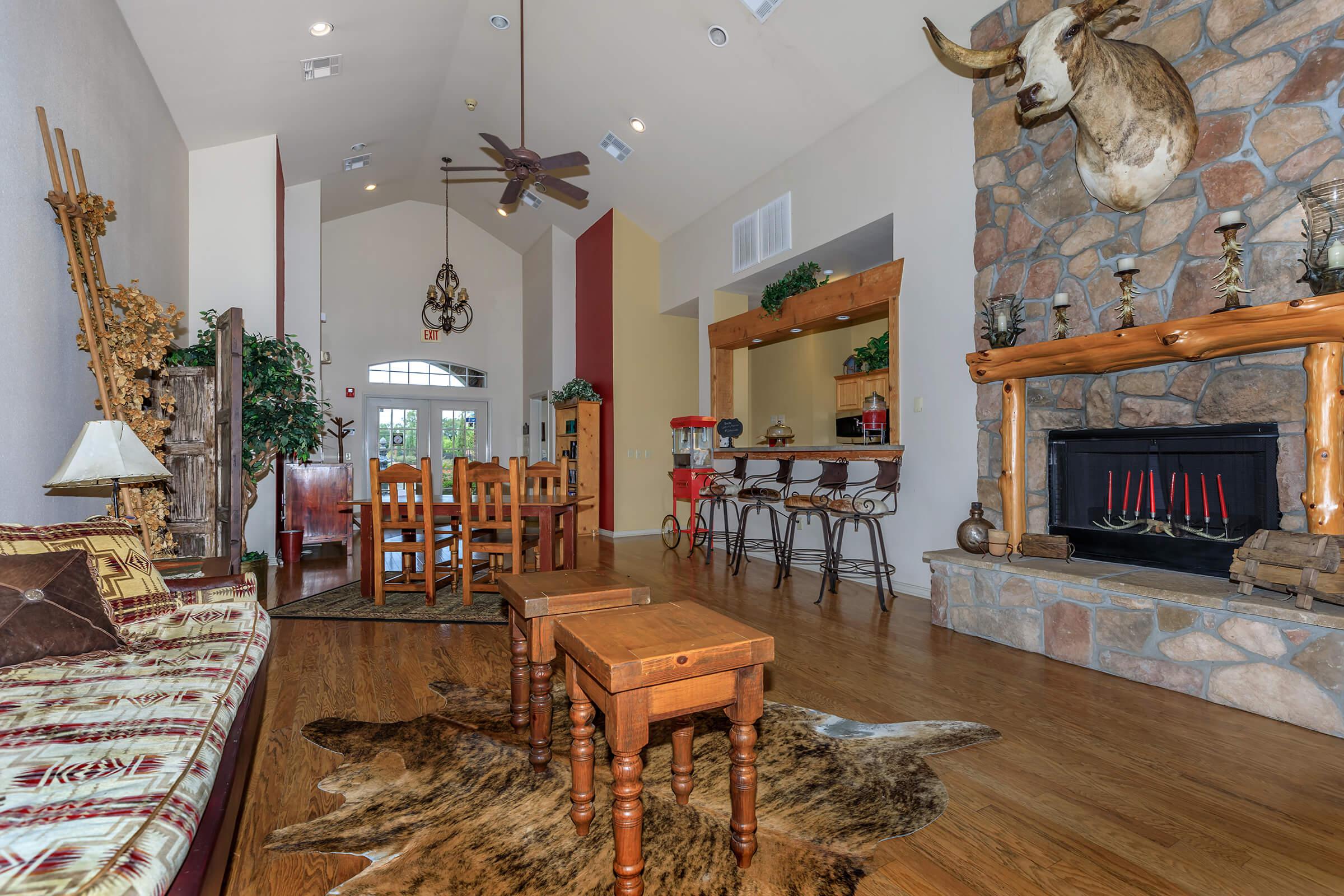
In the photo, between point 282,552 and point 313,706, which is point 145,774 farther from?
point 282,552

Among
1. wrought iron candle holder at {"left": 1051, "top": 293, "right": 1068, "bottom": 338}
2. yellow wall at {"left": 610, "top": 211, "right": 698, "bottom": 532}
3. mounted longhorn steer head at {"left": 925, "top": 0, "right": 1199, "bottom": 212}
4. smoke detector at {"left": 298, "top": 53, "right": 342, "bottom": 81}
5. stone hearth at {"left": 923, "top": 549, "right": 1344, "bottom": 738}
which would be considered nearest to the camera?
stone hearth at {"left": 923, "top": 549, "right": 1344, "bottom": 738}

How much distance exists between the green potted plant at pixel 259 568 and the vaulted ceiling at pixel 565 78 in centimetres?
344

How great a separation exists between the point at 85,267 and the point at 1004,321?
4.80 m

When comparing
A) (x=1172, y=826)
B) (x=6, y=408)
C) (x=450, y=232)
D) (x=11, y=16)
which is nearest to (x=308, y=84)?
(x=11, y=16)

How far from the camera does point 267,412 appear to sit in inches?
204

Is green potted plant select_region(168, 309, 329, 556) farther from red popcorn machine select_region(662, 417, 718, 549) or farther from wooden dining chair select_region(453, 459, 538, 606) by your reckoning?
red popcorn machine select_region(662, 417, 718, 549)

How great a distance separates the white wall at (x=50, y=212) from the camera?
2.59 metres

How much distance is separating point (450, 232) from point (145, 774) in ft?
33.0

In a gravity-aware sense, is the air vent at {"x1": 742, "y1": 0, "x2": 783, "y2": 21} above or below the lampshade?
above

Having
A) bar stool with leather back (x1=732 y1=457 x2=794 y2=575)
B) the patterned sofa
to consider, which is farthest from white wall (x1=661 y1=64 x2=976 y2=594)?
the patterned sofa

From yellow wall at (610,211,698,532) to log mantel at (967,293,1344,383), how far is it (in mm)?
4914

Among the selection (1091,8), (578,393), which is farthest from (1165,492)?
(578,393)

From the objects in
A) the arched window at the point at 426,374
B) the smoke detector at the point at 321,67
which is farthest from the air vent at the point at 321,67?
the arched window at the point at 426,374

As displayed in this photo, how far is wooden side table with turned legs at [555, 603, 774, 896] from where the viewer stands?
1.41m
